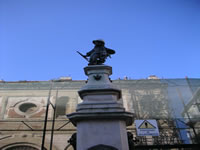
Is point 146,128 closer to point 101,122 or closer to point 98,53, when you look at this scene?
point 98,53

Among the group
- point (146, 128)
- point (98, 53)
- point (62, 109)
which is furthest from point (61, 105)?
point (98, 53)

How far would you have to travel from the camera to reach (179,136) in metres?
10.2

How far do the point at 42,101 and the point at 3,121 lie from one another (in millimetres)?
2816

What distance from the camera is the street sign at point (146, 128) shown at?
29.3ft

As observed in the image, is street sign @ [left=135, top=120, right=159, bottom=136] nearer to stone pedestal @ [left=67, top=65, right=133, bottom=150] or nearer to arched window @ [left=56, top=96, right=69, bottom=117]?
arched window @ [left=56, top=96, right=69, bottom=117]

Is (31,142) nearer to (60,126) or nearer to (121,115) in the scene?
(60,126)

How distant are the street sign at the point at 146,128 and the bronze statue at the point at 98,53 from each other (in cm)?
558

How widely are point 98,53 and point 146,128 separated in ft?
20.2

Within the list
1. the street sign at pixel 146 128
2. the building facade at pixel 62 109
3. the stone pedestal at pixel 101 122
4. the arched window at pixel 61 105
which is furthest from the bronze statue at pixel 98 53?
the arched window at pixel 61 105

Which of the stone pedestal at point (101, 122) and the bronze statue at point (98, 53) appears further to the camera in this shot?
the bronze statue at point (98, 53)

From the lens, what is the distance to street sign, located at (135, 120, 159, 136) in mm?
8945

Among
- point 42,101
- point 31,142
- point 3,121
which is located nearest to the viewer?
point 31,142

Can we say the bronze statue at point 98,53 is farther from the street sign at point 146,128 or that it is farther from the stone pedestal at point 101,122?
the street sign at point 146,128

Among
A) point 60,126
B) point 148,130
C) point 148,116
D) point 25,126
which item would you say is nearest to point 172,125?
point 148,116
